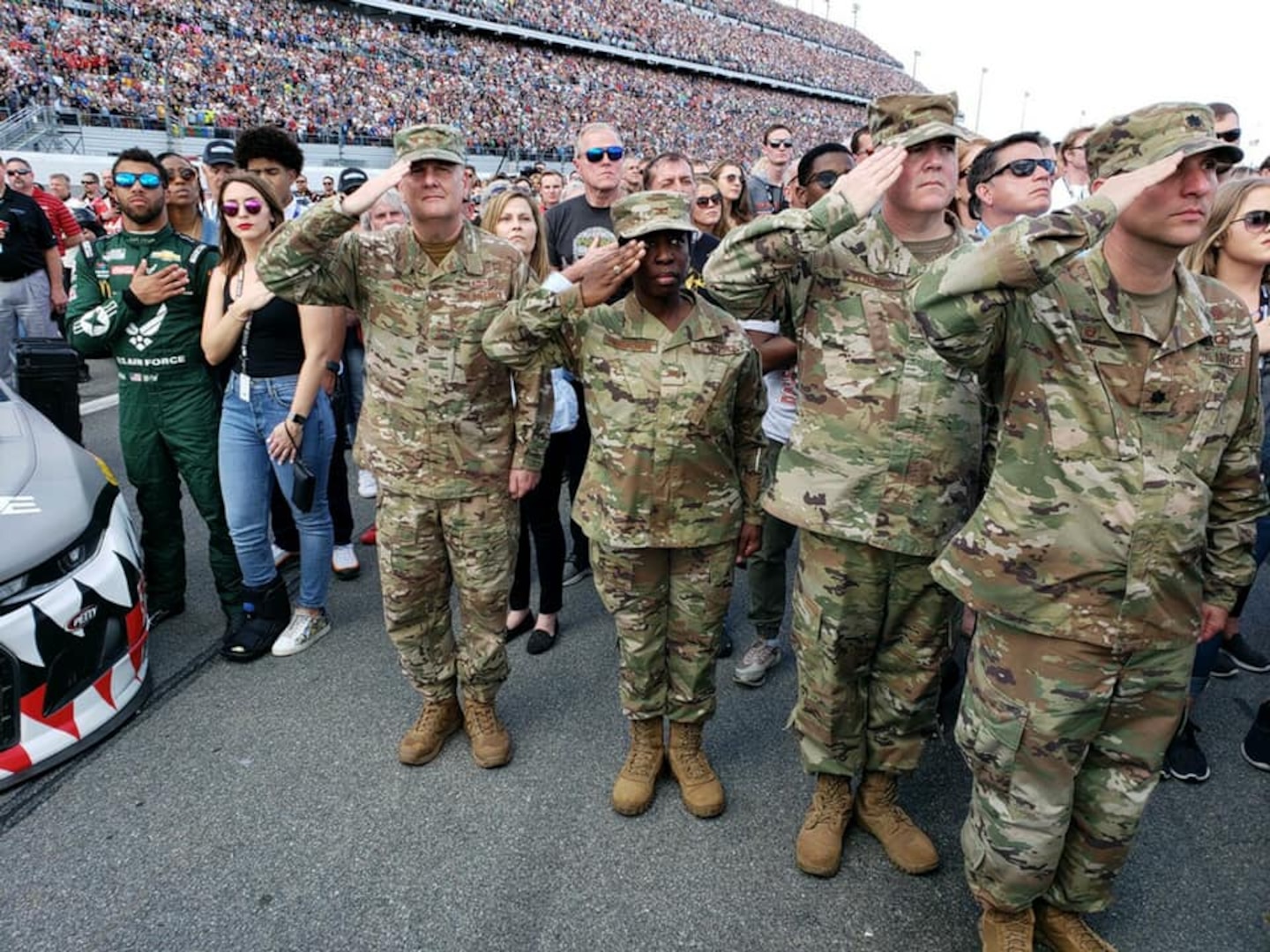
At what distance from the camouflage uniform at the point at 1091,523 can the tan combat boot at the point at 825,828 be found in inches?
19.2

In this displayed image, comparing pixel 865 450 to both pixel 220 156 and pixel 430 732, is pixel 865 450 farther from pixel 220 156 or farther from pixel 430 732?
pixel 220 156

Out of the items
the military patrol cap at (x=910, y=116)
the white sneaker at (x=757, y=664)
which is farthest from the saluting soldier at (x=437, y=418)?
the military patrol cap at (x=910, y=116)

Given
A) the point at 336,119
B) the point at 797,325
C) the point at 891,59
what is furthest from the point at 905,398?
the point at 891,59

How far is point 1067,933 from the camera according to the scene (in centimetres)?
206

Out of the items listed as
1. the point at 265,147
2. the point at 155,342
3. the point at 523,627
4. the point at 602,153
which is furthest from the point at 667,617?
the point at 265,147

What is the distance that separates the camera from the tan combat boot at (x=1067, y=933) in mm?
2045

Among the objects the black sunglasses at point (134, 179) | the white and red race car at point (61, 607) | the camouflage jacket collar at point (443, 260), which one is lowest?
the white and red race car at point (61, 607)

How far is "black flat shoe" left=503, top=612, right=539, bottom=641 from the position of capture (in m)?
3.73

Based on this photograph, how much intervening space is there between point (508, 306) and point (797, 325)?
866 millimetres

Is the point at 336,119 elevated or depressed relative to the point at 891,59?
depressed

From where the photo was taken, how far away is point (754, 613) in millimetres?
3473

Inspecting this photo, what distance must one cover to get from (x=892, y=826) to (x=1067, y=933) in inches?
19.9

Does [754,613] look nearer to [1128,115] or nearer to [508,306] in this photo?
[508,306]

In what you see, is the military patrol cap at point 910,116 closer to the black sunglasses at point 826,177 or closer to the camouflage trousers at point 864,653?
the camouflage trousers at point 864,653
